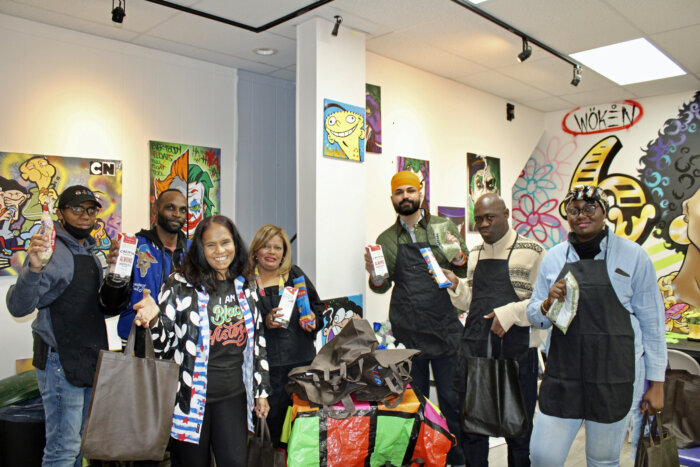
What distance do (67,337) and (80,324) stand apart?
0.26 ft

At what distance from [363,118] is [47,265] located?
248cm

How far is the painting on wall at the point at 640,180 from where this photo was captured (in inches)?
228

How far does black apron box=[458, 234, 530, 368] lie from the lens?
2719 millimetres

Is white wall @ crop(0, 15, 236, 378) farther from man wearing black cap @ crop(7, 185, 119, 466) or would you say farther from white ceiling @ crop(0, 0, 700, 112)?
man wearing black cap @ crop(7, 185, 119, 466)

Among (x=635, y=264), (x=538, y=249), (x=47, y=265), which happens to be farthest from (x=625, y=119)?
(x=47, y=265)

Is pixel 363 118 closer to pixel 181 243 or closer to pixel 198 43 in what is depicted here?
pixel 198 43

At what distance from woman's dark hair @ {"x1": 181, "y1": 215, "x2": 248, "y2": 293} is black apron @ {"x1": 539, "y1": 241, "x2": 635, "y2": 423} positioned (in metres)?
1.49

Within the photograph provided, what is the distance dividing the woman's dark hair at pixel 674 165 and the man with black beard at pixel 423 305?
3938 mm

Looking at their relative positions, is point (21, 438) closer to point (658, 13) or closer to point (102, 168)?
point (102, 168)

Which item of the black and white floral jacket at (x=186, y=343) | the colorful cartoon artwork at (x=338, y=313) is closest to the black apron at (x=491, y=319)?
the colorful cartoon artwork at (x=338, y=313)

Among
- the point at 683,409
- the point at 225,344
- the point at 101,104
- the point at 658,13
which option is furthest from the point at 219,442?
the point at 658,13

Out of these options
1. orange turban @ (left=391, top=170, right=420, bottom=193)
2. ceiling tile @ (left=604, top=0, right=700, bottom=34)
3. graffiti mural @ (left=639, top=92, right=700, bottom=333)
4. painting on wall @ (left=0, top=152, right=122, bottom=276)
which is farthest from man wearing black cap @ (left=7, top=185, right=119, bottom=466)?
graffiti mural @ (left=639, top=92, right=700, bottom=333)

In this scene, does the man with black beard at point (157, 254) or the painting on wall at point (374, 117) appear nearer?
the man with black beard at point (157, 254)

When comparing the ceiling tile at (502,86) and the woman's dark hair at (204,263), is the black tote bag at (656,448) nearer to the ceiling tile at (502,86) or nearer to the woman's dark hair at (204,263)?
the woman's dark hair at (204,263)
